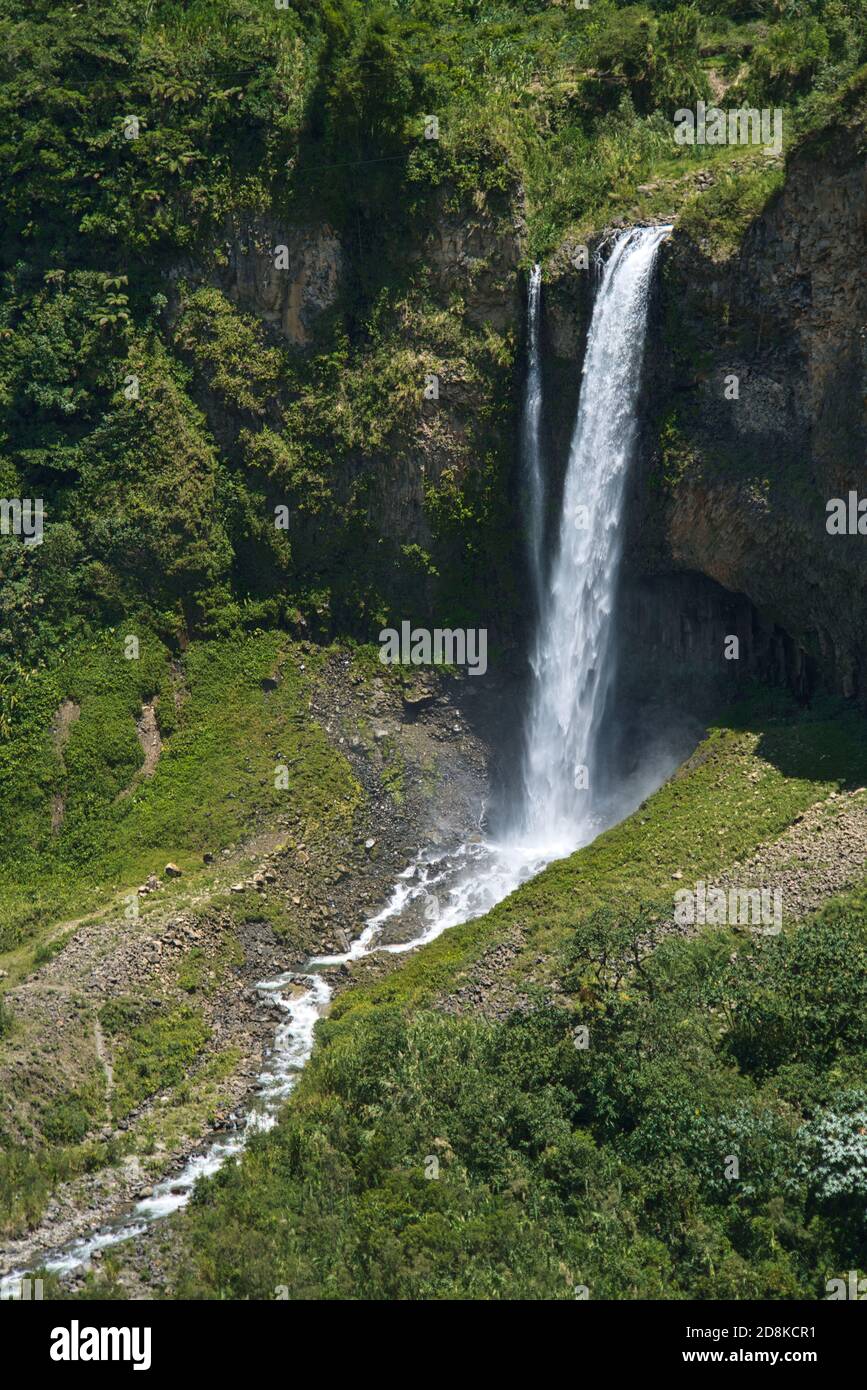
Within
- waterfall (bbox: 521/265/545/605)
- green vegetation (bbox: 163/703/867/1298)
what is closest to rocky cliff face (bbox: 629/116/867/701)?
waterfall (bbox: 521/265/545/605)

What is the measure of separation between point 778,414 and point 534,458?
796cm

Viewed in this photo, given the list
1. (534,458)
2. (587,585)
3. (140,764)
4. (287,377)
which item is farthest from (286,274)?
(140,764)

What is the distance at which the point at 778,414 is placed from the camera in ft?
127

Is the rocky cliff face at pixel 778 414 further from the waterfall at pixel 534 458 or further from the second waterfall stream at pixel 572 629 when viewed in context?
the waterfall at pixel 534 458

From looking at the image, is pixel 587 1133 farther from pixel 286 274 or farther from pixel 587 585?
pixel 286 274

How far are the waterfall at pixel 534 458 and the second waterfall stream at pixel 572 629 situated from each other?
0.03m

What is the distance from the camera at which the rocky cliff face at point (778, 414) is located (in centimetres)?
3653

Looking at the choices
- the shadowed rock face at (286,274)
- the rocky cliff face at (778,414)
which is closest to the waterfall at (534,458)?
the rocky cliff face at (778,414)

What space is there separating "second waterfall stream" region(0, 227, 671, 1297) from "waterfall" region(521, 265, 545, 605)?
1.1 inches

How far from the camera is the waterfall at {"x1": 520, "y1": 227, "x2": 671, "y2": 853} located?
41125 mm

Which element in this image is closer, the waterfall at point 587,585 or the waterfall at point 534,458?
the waterfall at point 587,585

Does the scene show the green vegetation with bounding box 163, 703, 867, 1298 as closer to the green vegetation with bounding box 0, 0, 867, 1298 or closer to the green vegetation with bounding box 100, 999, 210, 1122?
the green vegetation with bounding box 0, 0, 867, 1298

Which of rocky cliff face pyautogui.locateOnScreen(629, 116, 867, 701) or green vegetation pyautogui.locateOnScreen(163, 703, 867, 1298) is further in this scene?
rocky cliff face pyautogui.locateOnScreen(629, 116, 867, 701)

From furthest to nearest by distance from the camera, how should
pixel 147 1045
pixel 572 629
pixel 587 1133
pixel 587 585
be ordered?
pixel 572 629 < pixel 587 585 < pixel 147 1045 < pixel 587 1133
